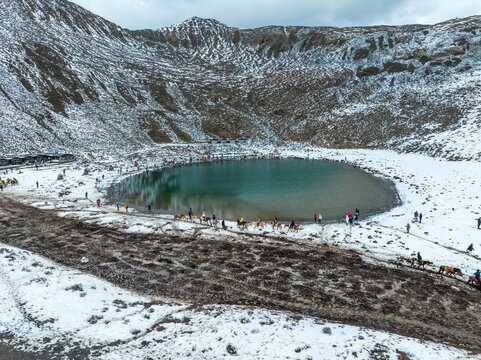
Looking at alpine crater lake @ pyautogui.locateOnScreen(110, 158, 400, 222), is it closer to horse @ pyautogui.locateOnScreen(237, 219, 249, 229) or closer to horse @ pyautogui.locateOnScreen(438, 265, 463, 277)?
horse @ pyautogui.locateOnScreen(237, 219, 249, 229)

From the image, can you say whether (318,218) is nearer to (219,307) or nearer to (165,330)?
(219,307)

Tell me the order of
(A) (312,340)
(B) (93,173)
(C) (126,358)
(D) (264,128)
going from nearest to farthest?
1. (C) (126,358)
2. (A) (312,340)
3. (B) (93,173)
4. (D) (264,128)

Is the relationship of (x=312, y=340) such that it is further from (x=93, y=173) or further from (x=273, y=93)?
(x=273, y=93)

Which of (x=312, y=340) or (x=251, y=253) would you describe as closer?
(x=312, y=340)

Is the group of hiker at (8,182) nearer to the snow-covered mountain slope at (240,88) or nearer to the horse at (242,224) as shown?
the snow-covered mountain slope at (240,88)

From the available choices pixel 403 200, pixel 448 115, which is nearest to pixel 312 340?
pixel 403 200

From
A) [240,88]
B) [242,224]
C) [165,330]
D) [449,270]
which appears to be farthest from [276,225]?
[240,88]

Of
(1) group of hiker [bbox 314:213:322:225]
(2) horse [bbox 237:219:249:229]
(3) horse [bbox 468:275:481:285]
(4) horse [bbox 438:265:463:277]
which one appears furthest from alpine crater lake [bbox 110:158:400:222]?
(3) horse [bbox 468:275:481:285]
